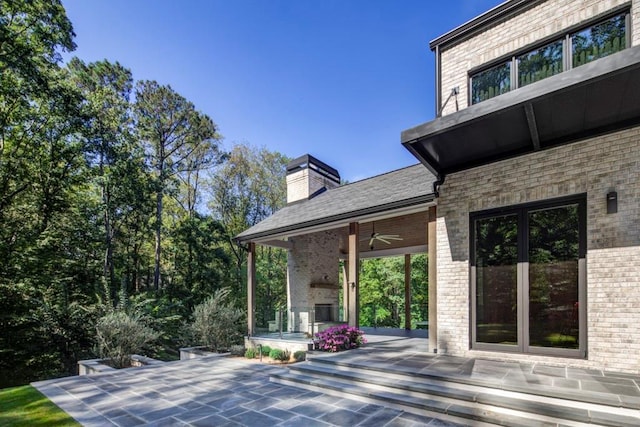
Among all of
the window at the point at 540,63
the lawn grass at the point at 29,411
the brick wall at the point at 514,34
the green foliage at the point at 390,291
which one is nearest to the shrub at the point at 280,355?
the lawn grass at the point at 29,411

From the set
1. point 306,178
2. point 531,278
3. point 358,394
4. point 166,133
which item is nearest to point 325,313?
point 306,178

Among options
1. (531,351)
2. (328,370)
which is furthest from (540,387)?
(328,370)

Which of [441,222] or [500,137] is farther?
A: [441,222]

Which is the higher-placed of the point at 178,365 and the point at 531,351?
the point at 531,351

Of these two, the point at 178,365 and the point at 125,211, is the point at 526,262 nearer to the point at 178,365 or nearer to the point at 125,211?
the point at 178,365

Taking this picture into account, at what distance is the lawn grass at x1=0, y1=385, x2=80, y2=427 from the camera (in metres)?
4.16

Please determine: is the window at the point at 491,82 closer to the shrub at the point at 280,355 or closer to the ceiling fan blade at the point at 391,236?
the ceiling fan blade at the point at 391,236

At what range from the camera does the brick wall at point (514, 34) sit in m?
5.04

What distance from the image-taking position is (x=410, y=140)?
524cm

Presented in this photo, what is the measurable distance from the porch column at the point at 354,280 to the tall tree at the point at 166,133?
11946mm

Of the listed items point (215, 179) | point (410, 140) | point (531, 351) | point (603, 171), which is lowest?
point (531, 351)

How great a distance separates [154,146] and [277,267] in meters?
10.7

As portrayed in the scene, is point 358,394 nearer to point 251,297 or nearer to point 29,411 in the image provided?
point 29,411

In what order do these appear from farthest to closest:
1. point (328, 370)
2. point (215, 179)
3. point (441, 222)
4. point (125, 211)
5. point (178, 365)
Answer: point (215, 179)
point (125, 211)
point (178, 365)
point (441, 222)
point (328, 370)
